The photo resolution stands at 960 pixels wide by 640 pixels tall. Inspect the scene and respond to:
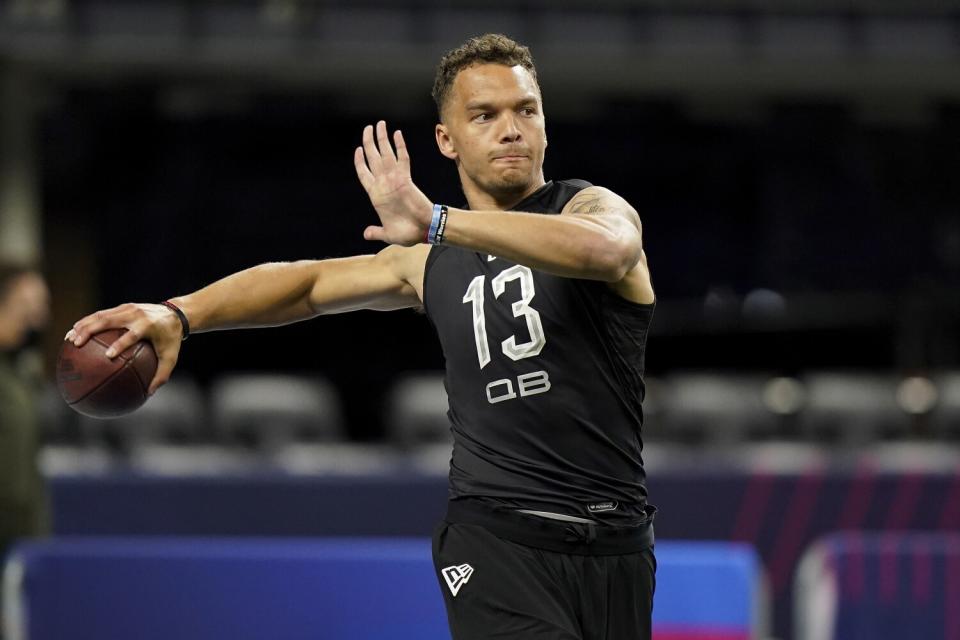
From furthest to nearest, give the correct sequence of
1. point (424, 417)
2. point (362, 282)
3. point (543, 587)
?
point (424, 417) → point (362, 282) → point (543, 587)

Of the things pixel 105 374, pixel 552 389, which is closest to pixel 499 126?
pixel 552 389

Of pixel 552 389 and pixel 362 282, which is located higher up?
pixel 362 282

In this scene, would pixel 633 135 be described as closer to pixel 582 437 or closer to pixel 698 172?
pixel 698 172

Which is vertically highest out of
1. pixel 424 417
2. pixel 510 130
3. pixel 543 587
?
pixel 510 130

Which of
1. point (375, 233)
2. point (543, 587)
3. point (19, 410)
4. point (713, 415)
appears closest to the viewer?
point (375, 233)

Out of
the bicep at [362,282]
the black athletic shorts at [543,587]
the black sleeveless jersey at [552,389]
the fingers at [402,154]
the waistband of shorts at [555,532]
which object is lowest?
the black athletic shorts at [543,587]

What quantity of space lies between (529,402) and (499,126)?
77 centimetres

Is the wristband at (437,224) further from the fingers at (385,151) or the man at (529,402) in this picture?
the man at (529,402)

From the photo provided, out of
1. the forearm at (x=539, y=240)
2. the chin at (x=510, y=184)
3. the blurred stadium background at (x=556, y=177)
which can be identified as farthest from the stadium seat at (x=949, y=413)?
the forearm at (x=539, y=240)

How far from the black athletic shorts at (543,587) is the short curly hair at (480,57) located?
1.25 m

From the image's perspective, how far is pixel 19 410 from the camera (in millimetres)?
6500

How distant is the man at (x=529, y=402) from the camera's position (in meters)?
3.74

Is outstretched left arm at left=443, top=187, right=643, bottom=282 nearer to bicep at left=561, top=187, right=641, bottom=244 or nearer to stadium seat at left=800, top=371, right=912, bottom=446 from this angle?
bicep at left=561, top=187, right=641, bottom=244

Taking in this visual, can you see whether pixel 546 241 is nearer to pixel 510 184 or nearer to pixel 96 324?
pixel 510 184
